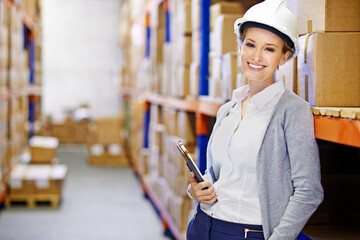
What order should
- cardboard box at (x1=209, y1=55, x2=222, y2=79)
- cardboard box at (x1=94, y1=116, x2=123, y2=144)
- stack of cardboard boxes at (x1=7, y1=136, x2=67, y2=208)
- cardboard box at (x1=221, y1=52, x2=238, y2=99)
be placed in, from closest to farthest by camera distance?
cardboard box at (x1=221, y1=52, x2=238, y2=99)
cardboard box at (x1=209, y1=55, x2=222, y2=79)
stack of cardboard boxes at (x1=7, y1=136, x2=67, y2=208)
cardboard box at (x1=94, y1=116, x2=123, y2=144)

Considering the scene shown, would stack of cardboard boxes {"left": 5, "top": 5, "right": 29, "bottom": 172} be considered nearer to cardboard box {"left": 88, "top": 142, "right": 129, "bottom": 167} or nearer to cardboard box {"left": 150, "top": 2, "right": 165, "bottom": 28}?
cardboard box {"left": 88, "top": 142, "right": 129, "bottom": 167}

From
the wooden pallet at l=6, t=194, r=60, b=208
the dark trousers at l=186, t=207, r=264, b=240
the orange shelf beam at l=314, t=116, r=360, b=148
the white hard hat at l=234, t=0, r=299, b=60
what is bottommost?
the wooden pallet at l=6, t=194, r=60, b=208

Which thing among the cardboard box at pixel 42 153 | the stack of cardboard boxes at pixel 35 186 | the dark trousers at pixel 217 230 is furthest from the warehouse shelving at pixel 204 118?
the cardboard box at pixel 42 153

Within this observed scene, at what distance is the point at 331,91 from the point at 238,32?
1.58 feet

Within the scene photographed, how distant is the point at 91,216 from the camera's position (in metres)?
7.00

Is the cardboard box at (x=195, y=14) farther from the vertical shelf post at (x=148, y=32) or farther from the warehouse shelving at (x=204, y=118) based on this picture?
the vertical shelf post at (x=148, y=32)

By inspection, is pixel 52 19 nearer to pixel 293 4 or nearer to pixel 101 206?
pixel 101 206

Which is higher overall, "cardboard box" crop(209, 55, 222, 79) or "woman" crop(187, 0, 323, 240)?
"cardboard box" crop(209, 55, 222, 79)

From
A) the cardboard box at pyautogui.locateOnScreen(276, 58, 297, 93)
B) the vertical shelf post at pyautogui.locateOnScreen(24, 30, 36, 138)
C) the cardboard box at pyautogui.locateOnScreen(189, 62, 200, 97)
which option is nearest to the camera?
the cardboard box at pyautogui.locateOnScreen(276, 58, 297, 93)

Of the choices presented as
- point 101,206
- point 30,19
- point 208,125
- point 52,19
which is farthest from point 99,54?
point 208,125

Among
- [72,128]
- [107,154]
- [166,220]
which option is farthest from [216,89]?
[72,128]

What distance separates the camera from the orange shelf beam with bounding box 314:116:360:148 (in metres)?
1.80

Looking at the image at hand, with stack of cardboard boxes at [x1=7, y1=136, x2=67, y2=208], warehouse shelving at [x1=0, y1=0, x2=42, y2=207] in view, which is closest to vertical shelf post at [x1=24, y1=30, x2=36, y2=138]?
warehouse shelving at [x1=0, y1=0, x2=42, y2=207]

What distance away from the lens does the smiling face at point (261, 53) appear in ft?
6.91
